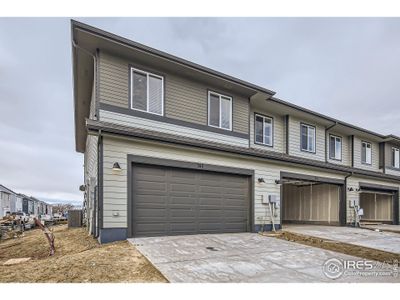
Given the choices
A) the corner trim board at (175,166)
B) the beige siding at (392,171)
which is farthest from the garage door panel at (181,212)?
the beige siding at (392,171)

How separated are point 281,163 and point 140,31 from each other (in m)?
9.12

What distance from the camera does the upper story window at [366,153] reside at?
17.1 m

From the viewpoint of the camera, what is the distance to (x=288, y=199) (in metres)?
17.4

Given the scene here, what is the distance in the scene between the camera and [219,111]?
35.2 feet

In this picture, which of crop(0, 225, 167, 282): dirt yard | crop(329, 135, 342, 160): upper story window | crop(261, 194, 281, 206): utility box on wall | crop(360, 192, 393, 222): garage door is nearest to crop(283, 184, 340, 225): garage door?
crop(329, 135, 342, 160): upper story window

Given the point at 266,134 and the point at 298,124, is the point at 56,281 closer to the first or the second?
the point at 266,134

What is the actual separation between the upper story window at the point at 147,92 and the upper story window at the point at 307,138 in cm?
799

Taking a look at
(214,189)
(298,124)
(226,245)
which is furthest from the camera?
→ (298,124)

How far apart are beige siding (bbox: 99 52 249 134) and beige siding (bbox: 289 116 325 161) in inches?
127

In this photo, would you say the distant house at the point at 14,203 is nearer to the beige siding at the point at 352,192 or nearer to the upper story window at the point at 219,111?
the upper story window at the point at 219,111

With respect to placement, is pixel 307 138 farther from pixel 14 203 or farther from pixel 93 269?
pixel 14 203

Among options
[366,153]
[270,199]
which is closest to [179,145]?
[270,199]

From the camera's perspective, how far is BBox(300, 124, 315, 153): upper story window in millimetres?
13988
